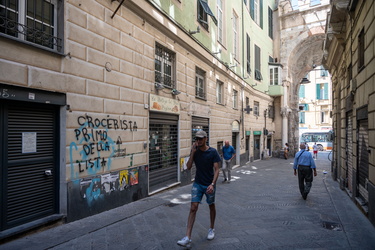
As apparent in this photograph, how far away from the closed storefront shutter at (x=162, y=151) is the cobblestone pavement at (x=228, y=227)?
2.74 ft

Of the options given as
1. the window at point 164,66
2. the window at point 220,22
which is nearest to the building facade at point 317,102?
the window at point 220,22

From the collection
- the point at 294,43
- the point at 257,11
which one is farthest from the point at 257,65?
the point at 294,43

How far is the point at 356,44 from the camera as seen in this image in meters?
7.21

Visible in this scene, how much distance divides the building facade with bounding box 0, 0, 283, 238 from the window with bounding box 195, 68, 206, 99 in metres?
0.07

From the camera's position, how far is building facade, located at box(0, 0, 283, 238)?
4492 mm

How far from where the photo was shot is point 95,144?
5945 mm

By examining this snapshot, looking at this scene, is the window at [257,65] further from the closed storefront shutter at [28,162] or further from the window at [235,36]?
the closed storefront shutter at [28,162]

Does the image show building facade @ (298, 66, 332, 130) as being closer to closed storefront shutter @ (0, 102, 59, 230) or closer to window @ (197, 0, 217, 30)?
window @ (197, 0, 217, 30)

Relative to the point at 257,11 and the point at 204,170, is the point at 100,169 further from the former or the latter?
the point at 257,11

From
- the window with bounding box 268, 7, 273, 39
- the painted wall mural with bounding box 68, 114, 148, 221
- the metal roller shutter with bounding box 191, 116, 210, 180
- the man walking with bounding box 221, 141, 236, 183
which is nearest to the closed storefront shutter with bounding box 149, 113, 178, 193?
the painted wall mural with bounding box 68, 114, 148, 221

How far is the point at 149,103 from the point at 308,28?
73.4ft

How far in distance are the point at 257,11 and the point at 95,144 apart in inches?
790

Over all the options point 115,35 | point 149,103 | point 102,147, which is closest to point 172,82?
point 149,103

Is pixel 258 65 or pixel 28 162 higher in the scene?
pixel 258 65
